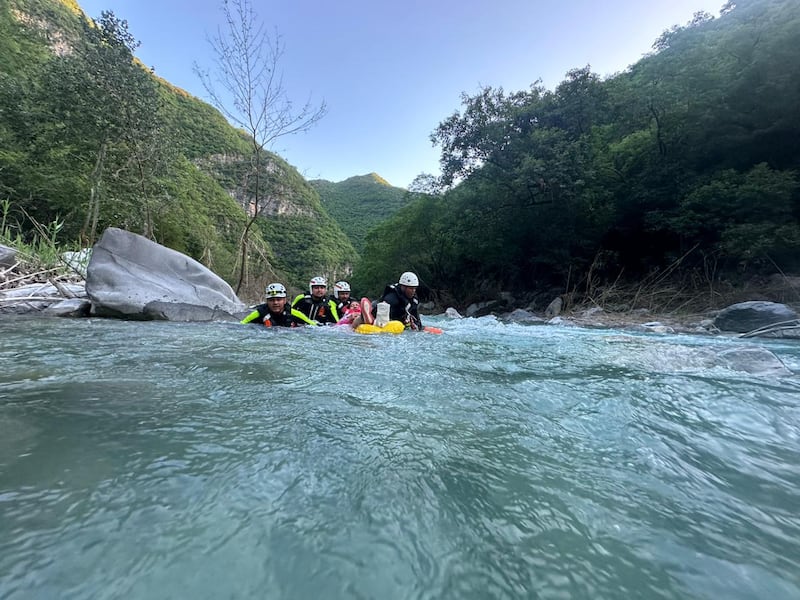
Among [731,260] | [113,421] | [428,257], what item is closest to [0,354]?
[113,421]

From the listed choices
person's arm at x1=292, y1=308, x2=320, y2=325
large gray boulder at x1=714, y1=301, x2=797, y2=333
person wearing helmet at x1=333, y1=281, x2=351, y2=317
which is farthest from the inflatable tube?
large gray boulder at x1=714, y1=301, x2=797, y2=333

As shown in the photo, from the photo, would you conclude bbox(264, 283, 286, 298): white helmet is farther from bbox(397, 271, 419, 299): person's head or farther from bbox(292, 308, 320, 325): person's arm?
bbox(397, 271, 419, 299): person's head

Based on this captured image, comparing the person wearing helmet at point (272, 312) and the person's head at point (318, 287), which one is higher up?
the person's head at point (318, 287)

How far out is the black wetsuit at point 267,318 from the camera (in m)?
6.88

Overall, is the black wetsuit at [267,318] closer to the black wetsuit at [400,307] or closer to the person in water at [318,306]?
the person in water at [318,306]

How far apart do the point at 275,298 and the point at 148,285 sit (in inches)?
115

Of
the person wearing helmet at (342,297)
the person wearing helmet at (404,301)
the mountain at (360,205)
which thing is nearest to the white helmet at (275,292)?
the person wearing helmet at (404,301)

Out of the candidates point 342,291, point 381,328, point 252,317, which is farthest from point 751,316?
point 252,317

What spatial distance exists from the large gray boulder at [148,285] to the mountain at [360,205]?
4328 centimetres

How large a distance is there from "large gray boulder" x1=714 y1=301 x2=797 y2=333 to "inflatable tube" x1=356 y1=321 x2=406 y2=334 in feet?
22.1

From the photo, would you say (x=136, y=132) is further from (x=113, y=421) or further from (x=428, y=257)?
(x=428, y=257)

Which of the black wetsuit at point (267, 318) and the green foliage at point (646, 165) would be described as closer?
the black wetsuit at point (267, 318)

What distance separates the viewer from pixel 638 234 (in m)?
15.4

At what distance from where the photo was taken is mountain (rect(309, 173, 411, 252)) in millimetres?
55625
